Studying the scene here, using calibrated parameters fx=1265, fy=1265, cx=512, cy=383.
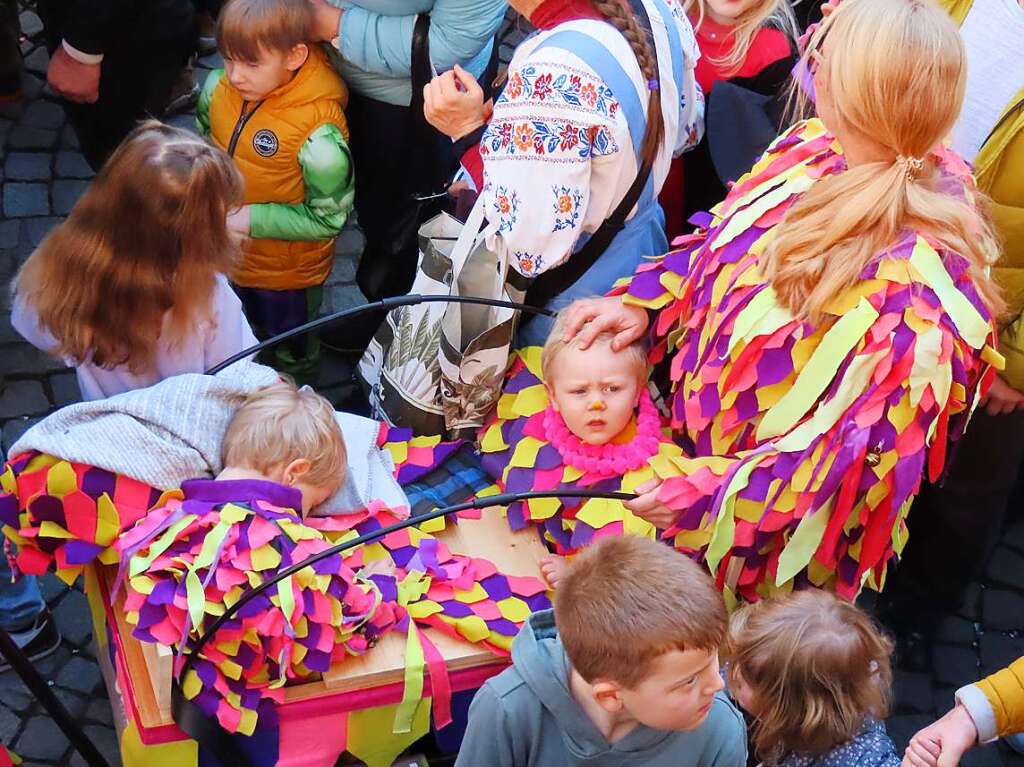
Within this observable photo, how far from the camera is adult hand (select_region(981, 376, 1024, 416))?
316 cm

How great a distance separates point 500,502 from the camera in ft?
8.38

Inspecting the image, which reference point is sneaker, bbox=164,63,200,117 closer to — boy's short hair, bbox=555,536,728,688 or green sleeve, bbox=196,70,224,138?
green sleeve, bbox=196,70,224,138

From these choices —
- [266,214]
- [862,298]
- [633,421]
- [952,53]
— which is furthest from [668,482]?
[266,214]

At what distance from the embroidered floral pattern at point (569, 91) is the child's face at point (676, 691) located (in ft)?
3.72

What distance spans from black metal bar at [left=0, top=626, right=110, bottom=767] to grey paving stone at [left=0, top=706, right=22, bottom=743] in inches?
11.4

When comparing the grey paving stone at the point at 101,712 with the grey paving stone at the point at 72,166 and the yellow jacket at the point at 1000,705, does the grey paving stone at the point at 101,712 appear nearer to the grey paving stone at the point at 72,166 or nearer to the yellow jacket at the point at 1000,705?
the yellow jacket at the point at 1000,705

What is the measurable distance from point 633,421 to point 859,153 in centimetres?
78

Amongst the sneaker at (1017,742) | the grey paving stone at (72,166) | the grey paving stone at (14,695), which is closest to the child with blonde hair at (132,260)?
the grey paving stone at (14,695)

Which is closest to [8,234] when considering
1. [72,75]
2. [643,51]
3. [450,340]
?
[72,75]

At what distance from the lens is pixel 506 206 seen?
2.69m

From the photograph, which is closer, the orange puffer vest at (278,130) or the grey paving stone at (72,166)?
the orange puffer vest at (278,130)

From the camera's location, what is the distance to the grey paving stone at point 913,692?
3.45m

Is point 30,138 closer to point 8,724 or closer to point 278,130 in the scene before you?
point 278,130

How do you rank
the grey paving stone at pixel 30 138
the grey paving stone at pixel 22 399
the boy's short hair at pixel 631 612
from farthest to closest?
the grey paving stone at pixel 30 138
the grey paving stone at pixel 22 399
the boy's short hair at pixel 631 612
